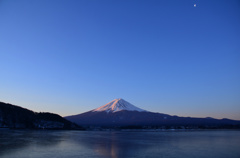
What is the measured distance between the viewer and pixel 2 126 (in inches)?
3189

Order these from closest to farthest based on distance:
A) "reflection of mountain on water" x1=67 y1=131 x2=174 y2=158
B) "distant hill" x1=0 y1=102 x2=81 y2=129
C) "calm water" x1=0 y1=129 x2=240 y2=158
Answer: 1. "calm water" x1=0 y1=129 x2=240 y2=158
2. "reflection of mountain on water" x1=67 y1=131 x2=174 y2=158
3. "distant hill" x1=0 y1=102 x2=81 y2=129

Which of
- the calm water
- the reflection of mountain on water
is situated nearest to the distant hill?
the calm water

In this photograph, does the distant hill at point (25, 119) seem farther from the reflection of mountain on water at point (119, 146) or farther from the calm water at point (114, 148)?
the reflection of mountain on water at point (119, 146)

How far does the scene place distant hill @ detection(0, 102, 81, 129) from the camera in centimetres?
8748

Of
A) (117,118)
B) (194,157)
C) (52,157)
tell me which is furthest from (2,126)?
(117,118)

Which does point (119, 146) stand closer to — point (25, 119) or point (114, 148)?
point (114, 148)

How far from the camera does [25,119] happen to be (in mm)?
100125

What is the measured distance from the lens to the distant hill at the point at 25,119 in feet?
287

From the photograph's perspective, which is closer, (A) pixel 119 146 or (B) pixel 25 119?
(A) pixel 119 146

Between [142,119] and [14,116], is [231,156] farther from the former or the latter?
[142,119]

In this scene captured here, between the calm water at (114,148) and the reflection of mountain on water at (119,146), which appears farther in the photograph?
the reflection of mountain on water at (119,146)

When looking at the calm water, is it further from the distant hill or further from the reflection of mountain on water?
the distant hill

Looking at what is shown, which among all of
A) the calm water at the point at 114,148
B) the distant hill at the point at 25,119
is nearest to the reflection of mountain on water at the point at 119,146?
the calm water at the point at 114,148

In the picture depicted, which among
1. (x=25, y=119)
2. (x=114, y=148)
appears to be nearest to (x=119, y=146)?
(x=114, y=148)
